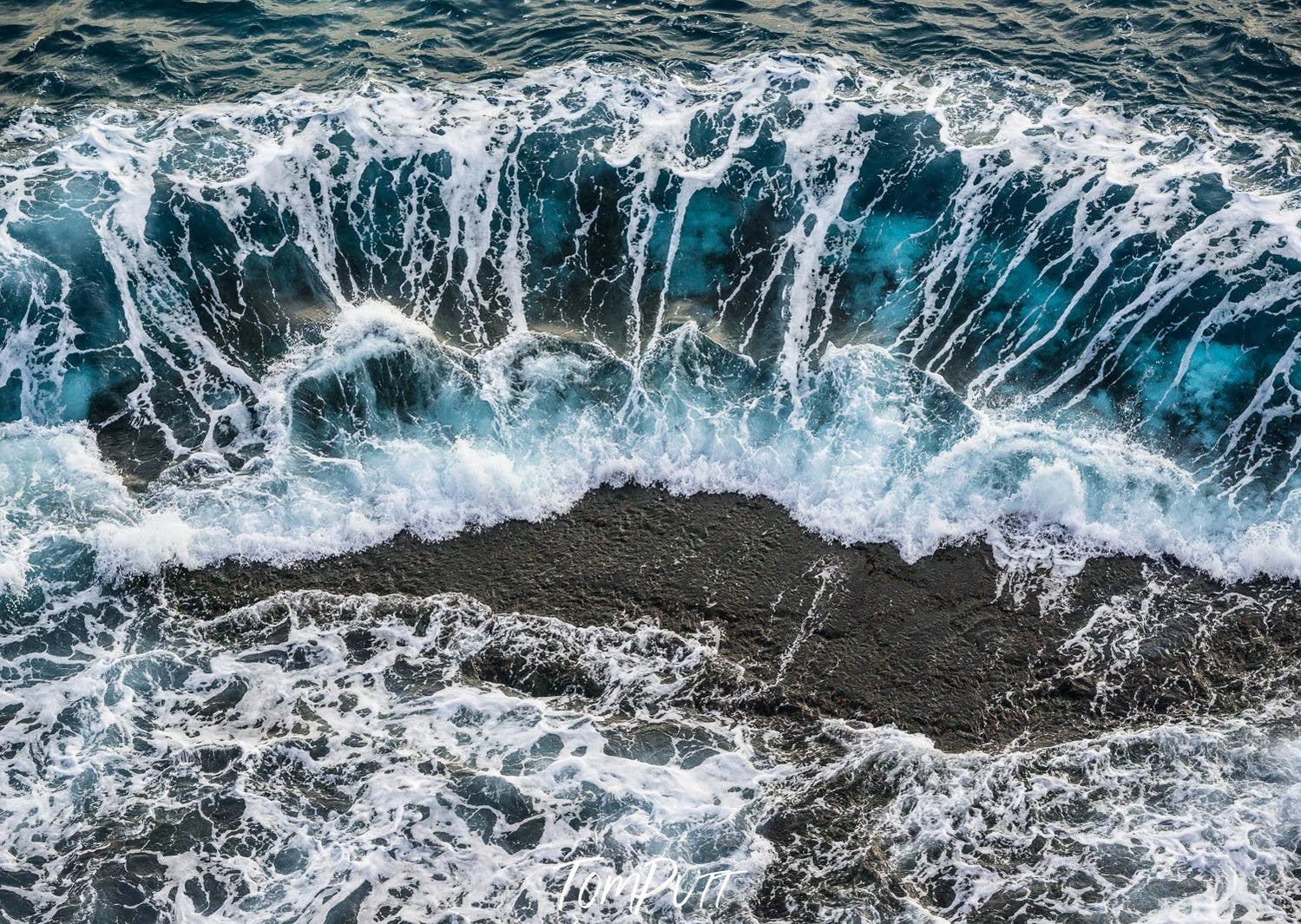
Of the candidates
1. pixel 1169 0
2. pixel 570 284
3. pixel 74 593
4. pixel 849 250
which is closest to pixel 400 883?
pixel 74 593

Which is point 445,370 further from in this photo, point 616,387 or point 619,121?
point 619,121

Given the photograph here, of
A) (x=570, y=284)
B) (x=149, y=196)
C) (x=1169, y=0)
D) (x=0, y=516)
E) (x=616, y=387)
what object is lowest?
(x=0, y=516)

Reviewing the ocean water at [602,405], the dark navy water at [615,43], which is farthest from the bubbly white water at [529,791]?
the dark navy water at [615,43]

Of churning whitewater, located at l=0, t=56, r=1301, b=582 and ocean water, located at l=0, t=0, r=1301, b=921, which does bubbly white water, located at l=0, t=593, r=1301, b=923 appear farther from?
churning whitewater, located at l=0, t=56, r=1301, b=582

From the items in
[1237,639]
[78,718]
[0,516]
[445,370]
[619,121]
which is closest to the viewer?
[78,718]

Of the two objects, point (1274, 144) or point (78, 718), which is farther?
point (1274, 144)
